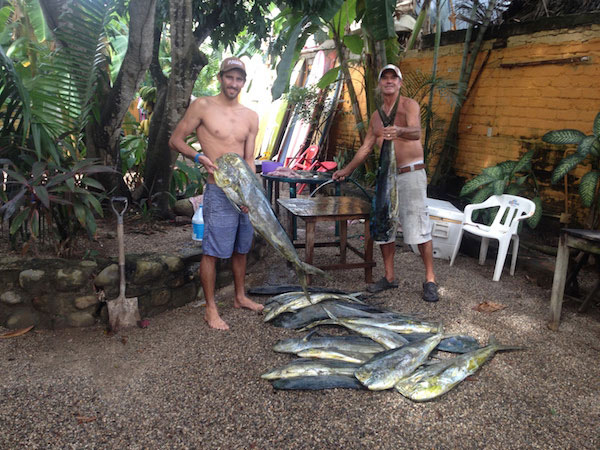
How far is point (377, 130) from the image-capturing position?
393 centimetres

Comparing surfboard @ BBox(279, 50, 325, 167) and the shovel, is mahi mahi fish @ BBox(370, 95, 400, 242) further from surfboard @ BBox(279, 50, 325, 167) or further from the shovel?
surfboard @ BBox(279, 50, 325, 167)

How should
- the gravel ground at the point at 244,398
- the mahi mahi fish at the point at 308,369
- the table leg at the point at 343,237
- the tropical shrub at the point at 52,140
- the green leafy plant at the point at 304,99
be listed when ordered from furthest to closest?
the green leafy plant at the point at 304,99, the table leg at the point at 343,237, the tropical shrub at the point at 52,140, the mahi mahi fish at the point at 308,369, the gravel ground at the point at 244,398

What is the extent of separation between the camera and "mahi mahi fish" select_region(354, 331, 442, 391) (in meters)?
2.44

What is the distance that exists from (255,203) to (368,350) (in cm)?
116

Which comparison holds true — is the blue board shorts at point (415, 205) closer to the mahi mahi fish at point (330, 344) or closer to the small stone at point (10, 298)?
the mahi mahi fish at point (330, 344)

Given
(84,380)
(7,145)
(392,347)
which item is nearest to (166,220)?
(7,145)

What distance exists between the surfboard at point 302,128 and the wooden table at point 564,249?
6597mm

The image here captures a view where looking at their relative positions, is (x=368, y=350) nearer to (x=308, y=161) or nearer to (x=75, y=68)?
(x=75, y=68)

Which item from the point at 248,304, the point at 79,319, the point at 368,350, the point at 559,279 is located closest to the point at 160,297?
the point at 79,319

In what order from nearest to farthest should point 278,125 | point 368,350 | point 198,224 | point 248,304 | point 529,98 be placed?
point 368,350 < point 248,304 < point 198,224 < point 529,98 < point 278,125

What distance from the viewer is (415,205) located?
3.80 m

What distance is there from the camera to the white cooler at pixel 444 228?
4.80 metres

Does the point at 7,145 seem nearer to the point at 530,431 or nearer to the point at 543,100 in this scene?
the point at 530,431

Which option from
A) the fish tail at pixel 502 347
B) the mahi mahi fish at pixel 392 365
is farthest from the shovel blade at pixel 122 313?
the fish tail at pixel 502 347
